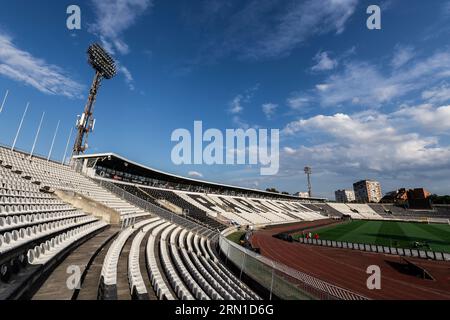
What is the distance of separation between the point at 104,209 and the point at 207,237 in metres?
10.2

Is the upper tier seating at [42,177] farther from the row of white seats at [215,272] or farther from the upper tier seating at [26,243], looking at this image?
the upper tier seating at [26,243]

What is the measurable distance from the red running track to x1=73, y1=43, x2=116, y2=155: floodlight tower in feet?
114

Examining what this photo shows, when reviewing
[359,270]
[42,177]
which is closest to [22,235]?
[42,177]

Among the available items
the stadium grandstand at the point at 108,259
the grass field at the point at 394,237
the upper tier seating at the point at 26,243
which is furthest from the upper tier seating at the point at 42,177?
the grass field at the point at 394,237

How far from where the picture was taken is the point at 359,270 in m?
16.2

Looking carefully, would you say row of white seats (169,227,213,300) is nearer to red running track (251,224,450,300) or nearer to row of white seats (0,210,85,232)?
row of white seats (0,210,85,232)

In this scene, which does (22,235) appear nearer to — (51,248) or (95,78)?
(51,248)

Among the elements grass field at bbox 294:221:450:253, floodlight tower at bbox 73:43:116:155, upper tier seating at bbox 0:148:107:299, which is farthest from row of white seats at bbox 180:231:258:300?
floodlight tower at bbox 73:43:116:155

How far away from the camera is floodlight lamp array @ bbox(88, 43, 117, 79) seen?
42.8 meters

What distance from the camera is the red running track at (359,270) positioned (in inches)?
491
